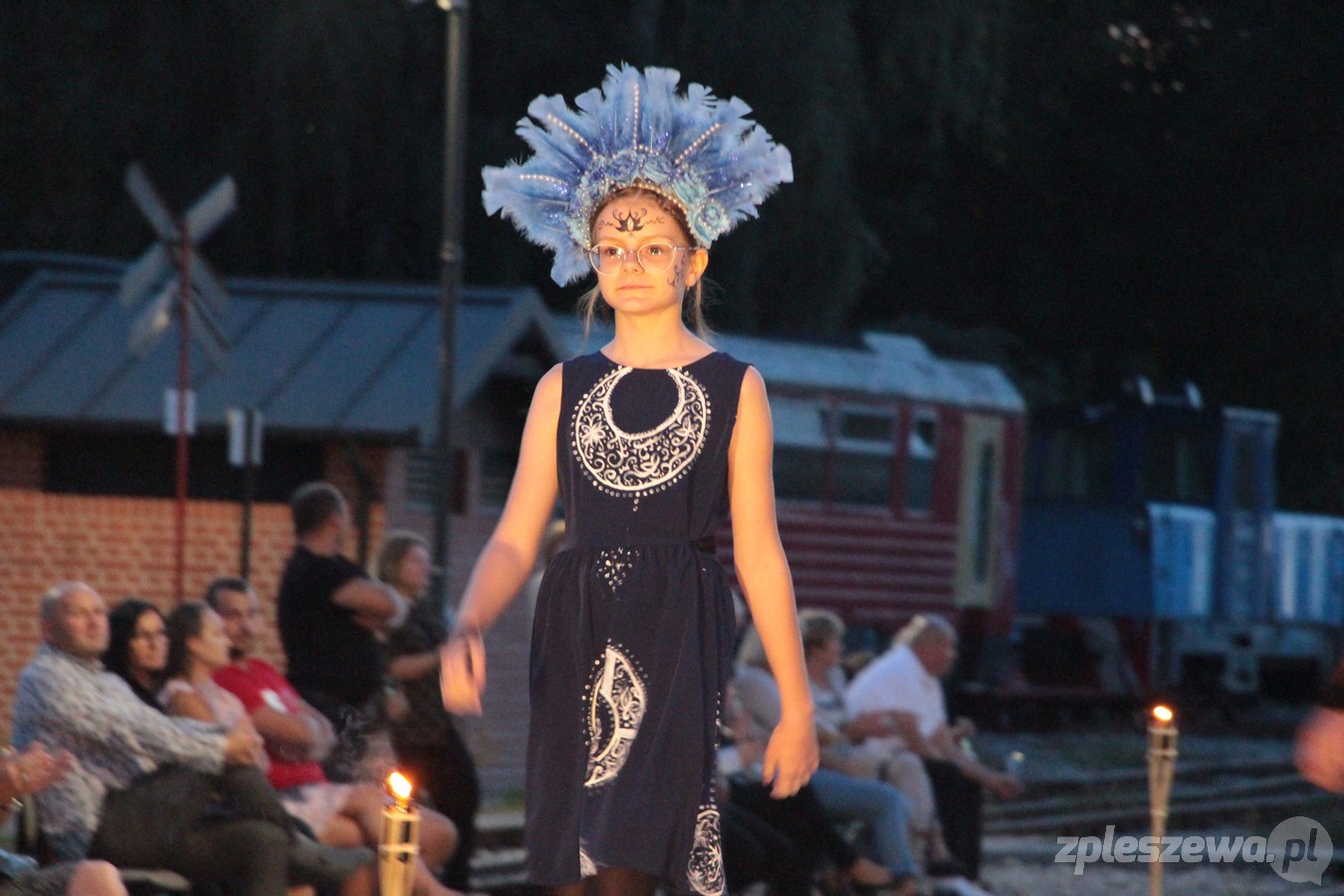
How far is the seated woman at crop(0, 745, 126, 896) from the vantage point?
5.91 metres

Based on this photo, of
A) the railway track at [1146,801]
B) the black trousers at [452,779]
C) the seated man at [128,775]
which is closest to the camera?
the seated man at [128,775]

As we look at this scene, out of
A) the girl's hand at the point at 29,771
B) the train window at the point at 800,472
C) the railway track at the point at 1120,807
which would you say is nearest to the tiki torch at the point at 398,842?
the girl's hand at the point at 29,771

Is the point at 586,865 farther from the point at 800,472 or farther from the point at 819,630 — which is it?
the point at 800,472

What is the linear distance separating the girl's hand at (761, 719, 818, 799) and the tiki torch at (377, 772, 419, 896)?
68 centimetres

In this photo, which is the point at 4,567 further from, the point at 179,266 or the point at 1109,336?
the point at 1109,336

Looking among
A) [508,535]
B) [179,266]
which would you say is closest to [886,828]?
[179,266]

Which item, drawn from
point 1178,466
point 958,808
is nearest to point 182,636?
point 958,808

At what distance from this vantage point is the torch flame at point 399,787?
390cm

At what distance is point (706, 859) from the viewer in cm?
409

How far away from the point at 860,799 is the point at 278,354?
7.15 meters

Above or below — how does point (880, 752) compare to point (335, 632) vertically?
below

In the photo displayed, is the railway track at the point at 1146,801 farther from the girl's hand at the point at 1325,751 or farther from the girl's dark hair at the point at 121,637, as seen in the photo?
the girl's hand at the point at 1325,751

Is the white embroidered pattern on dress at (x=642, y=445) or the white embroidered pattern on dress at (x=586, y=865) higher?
the white embroidered pattern on dress at (x=642, y=445)

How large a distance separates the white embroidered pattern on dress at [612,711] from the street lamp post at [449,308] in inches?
372
